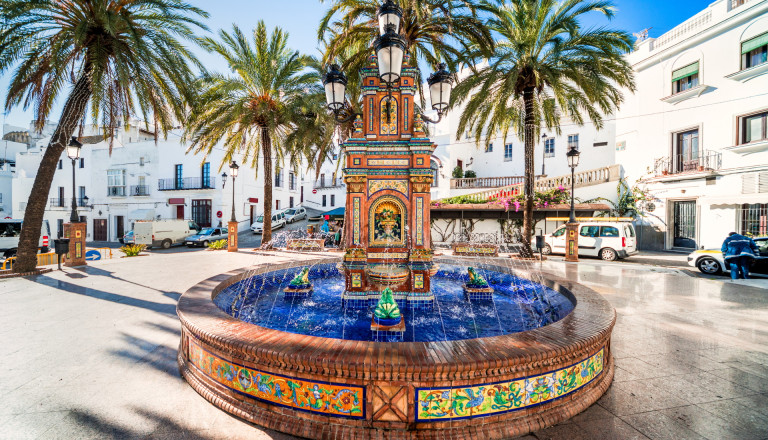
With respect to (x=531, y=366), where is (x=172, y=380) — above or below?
below

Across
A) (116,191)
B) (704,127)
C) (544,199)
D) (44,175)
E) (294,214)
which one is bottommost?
(294,214)

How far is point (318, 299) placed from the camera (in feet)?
23.3

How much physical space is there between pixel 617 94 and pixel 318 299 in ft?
45.6

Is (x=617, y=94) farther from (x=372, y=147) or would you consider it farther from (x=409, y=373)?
(x=409, y=373)

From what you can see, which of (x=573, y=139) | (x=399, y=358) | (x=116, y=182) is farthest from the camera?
(x=116, y=182)

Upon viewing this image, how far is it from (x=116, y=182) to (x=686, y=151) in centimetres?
4588

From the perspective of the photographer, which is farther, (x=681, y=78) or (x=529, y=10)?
(x=681, y=78)

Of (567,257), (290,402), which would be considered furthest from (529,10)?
(290,402)

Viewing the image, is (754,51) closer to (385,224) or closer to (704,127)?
(704,127)

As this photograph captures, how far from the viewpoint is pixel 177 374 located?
394 centimetres

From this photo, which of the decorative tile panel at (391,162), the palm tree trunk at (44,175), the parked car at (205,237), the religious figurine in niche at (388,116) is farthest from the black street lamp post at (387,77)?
the parked car at (205,237)

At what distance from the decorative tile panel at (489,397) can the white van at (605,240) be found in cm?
1486

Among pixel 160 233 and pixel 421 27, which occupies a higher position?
pixel 421 27

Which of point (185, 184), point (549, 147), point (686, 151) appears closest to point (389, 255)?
point (686, 151)
